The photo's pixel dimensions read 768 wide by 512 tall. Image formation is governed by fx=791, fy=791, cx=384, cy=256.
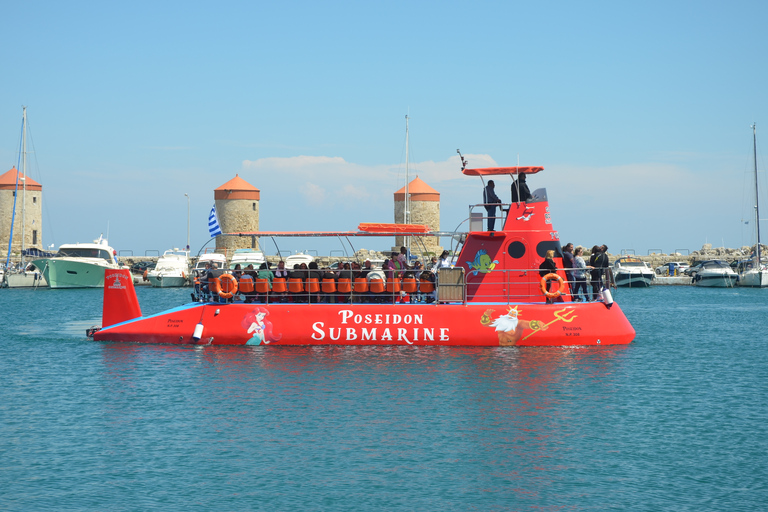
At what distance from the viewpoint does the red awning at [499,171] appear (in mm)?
23047

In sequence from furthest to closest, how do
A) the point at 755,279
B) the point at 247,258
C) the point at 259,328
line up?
the point at 247,258 → the point at 755,279 → the point at 259,328

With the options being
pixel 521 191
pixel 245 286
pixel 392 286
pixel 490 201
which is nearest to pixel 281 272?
pixel 245 286

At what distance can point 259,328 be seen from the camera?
2264 cm

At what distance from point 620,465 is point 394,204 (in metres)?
82.9

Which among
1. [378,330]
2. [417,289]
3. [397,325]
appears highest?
[417,289]

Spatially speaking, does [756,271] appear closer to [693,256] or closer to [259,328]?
[693,256]

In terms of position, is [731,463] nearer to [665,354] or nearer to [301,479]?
[301,479]

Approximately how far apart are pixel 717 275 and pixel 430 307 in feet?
174

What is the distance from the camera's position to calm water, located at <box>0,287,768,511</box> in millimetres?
11664

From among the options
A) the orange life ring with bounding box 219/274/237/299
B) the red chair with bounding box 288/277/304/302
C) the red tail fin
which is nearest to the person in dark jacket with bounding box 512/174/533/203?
the red chair with bounding box 288/277/304/302

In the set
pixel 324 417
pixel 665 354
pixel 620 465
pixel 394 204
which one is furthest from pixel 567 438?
pixel 394 204

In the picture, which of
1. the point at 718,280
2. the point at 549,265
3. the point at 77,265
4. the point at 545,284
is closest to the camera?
the point at 545,284

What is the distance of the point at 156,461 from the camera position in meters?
13.2

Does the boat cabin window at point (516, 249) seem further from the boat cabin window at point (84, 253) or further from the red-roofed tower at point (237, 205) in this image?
the red-roofed tower at point (237, 205)
